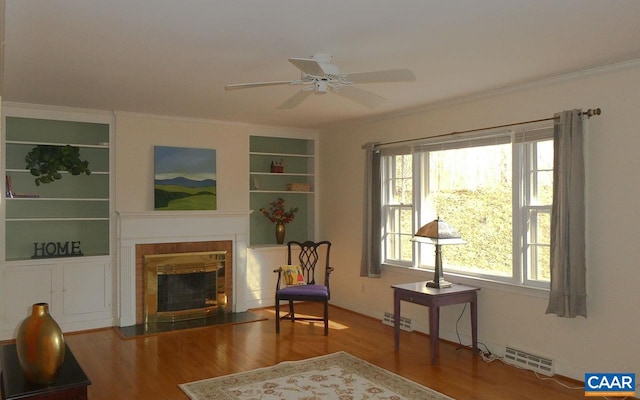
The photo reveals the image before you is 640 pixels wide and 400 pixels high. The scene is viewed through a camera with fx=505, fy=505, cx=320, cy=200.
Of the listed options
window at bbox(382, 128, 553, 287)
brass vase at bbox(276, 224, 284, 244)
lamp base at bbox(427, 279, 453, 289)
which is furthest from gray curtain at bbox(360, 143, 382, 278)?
brass vase at bbox(276, 224, 284, 244)

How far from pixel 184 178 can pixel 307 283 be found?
2153 millimetres

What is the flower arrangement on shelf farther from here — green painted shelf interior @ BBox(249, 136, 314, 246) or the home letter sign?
the home letter sign

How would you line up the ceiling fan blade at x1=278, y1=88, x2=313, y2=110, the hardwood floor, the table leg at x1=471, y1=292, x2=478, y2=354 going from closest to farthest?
1. the ceiling fan blade at x1=278, y1=88, x2=313, y2=110
2. the hardwood floor
3. the table leg at x1=471, y1=292, x2=478, y2=354

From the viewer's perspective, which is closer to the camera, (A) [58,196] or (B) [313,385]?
(B) [313,385]

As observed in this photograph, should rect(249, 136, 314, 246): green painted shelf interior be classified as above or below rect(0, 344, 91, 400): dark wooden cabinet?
above

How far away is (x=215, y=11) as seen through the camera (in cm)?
284

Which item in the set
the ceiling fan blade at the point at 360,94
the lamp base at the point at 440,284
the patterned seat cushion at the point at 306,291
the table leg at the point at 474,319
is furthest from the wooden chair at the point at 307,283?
the ceiling fan blade at the point at 360,94

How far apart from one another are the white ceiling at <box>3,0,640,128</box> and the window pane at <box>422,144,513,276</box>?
2.42ft

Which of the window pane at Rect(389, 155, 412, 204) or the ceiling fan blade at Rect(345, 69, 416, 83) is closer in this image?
A: the ceiling fan blade at Rect(345, 69, 416, 83)

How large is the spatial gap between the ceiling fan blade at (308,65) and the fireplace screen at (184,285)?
3.78 metres

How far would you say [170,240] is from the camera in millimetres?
6242

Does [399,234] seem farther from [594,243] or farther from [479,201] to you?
[594,243]

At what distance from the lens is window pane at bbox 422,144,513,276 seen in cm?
495

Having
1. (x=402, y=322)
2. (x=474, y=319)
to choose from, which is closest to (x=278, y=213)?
(x=402, y=322)
